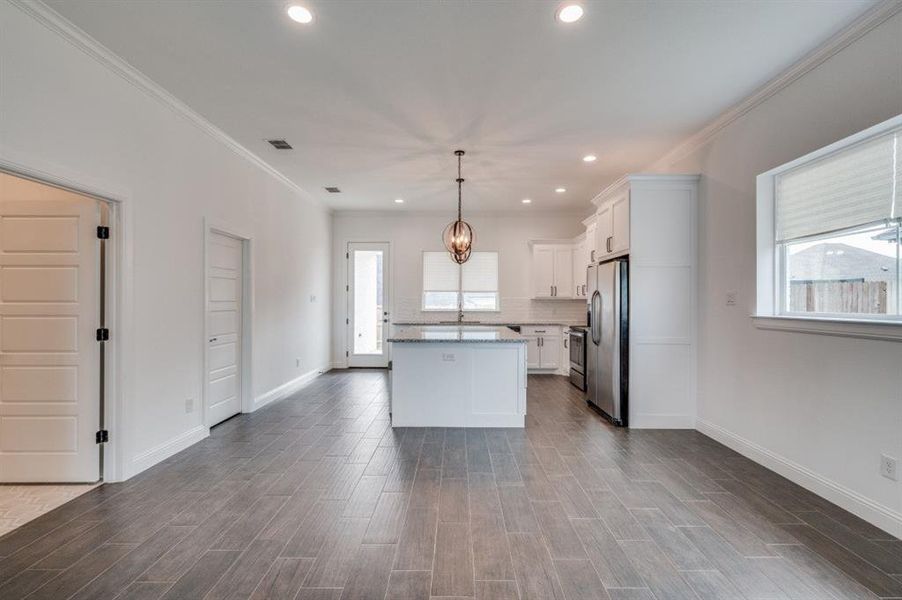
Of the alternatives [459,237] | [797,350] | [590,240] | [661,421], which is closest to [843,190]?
[797,350]

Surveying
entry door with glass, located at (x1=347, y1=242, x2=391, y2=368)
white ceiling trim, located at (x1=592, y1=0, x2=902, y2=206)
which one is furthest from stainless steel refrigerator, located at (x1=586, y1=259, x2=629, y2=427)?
entry door with glass, located at (x1=347, y1=242, x2=391, y2=368)

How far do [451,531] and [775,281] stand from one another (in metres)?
3.16

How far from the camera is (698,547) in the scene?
2.13 meters

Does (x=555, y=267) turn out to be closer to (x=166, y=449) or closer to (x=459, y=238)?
(x=459, y=238)

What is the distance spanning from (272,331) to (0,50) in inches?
140

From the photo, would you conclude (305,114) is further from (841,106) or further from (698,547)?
(698,547)

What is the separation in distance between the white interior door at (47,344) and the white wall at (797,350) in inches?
198

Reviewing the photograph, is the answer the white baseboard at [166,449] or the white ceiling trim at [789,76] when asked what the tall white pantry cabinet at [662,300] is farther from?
the white baseboard at [166,449]

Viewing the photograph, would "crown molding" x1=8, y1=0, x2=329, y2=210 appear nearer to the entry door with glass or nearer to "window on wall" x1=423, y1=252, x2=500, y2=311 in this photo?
the entry door with glass

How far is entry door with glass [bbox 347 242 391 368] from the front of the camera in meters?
7.55

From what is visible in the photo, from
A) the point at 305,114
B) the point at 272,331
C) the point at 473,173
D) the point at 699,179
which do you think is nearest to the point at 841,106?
the point at 699,179

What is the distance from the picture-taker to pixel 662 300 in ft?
13.7

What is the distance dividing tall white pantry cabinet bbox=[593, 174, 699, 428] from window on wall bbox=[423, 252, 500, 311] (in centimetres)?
354

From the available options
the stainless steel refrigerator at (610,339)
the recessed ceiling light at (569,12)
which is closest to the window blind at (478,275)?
the stainless steel refrigerator at (610,339)
